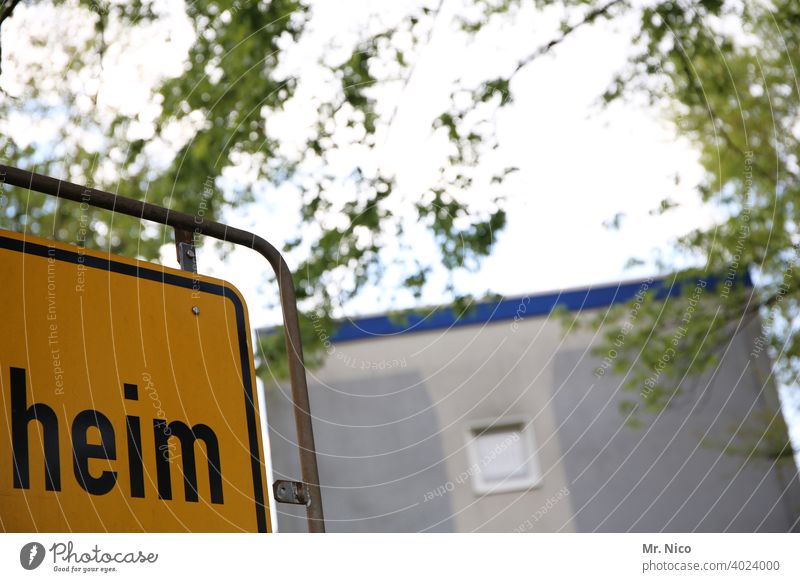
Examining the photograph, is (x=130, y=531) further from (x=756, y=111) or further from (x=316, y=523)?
(x=756, y=111)

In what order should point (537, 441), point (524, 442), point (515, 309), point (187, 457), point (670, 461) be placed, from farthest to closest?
point (670, 461), point (537, 441), point (524, 442), point (515, 309), point (187, 457)

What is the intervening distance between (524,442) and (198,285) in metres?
11.4

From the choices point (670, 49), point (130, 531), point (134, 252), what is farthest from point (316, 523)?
point (134, 252)

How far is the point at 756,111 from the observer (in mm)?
9797

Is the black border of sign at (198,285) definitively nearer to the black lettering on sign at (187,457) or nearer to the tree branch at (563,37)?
the black lettering on sign at (187,457)

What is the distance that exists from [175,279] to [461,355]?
11.5 meters

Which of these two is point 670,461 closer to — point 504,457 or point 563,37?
point 504,457

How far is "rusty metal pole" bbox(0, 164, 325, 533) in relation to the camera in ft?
6.65

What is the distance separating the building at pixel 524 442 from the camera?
1320 cm

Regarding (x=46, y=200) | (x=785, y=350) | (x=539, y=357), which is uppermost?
(x=46, y=200)

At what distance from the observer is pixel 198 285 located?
7.23 feet

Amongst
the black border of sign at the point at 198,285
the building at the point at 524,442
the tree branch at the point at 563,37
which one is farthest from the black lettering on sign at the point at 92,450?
the building at the point at 524,442

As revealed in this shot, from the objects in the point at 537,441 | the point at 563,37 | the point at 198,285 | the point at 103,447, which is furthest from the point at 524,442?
the point at 103,447

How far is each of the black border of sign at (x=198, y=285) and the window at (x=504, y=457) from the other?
11.1 meters
